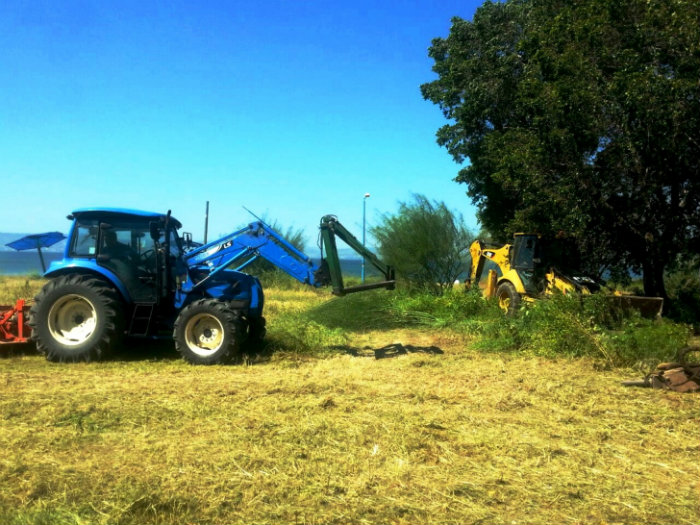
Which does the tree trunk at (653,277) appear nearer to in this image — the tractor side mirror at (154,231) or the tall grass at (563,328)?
the tall grass at (563,328)

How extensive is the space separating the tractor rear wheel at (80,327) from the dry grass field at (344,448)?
75 cm

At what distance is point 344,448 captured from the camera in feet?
14.0

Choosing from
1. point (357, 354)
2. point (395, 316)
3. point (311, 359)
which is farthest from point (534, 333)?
point (395, 316)

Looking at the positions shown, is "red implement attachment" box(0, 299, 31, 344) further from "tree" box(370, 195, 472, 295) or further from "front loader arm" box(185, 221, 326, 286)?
"tree" box(370, 195, 472, 295)

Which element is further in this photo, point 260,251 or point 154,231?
point 260,251

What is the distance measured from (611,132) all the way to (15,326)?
11.1 m

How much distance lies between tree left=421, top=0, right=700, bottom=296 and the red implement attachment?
9513 millimetres

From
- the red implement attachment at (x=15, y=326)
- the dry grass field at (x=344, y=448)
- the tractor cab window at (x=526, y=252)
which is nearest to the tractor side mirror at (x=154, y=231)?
the dry grass field at (x=344, y=448)

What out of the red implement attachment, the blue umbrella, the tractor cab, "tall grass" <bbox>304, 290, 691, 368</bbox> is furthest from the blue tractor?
"tall grass" <bbox>304, 290, 691, 368</bbox>

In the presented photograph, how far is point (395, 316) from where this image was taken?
1317cm

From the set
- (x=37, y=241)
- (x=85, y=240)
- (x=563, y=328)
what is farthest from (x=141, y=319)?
(x=563, y=328)

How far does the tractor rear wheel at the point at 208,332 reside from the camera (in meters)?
7.75

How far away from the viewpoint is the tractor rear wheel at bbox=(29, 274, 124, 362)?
25.7 feet

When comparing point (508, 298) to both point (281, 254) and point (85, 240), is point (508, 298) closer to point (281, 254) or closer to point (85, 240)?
point (281, 254)
